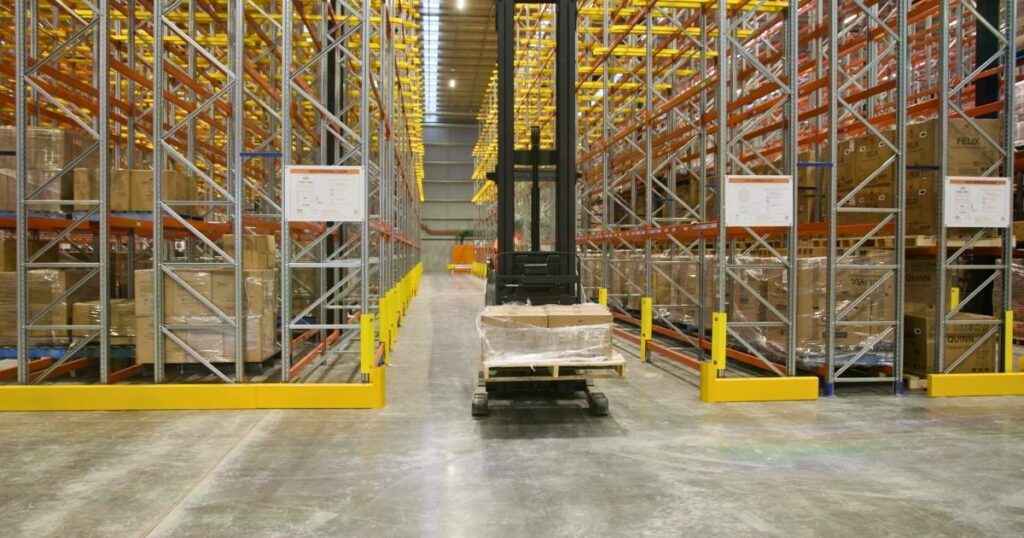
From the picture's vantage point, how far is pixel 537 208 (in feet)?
22.4

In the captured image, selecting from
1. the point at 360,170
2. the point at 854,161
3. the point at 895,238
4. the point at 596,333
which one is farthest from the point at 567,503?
the point at 854,161

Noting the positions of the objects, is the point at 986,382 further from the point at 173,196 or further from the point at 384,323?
the point at 173,196

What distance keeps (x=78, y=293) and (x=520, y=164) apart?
236 inches

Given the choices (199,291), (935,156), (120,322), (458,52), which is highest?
(458,52)

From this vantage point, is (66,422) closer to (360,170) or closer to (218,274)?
(218,274)

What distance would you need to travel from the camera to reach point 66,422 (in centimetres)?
629

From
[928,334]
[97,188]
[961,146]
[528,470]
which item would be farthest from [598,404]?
[97,188]

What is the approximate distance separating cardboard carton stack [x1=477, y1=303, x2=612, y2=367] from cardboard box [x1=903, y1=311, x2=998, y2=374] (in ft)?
15.1

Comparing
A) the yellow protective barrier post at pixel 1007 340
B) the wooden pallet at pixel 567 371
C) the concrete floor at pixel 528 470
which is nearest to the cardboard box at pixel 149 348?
the concrete floor at pixel 528 470

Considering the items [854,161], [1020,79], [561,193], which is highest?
[1020,79]

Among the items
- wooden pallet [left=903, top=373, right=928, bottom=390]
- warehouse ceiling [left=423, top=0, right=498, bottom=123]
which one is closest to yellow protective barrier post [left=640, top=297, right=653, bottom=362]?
wooden pallet [left=903, top=373, right=928, bottom=390]

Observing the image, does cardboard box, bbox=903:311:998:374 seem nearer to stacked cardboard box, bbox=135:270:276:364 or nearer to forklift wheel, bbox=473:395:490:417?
forklift wheel, bbox=473:395:490:417

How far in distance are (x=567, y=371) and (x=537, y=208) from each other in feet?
5.91

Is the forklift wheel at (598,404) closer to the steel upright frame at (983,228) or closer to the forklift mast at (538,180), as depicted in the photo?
the forklift mast at (538,180)
